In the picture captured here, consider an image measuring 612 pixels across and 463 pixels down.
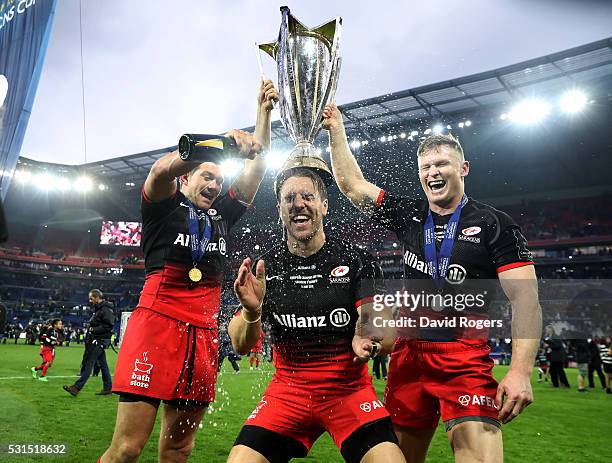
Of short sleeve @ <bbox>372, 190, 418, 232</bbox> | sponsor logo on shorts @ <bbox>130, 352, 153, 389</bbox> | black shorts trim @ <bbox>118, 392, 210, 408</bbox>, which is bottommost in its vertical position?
black shorts trim @ <bbox>118, 392, 210, 408</bbox>

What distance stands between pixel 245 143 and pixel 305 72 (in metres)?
0.96

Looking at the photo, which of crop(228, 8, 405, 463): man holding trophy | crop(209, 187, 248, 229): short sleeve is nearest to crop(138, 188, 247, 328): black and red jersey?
crop(209, 187, 248, 229): short sleeve

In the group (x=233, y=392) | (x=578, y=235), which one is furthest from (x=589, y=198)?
(x=233, y=392)

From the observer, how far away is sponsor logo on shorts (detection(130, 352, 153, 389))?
290 cm

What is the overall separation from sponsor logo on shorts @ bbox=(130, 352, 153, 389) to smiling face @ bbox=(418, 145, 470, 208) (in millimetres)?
1986

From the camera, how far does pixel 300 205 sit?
2.64 meters

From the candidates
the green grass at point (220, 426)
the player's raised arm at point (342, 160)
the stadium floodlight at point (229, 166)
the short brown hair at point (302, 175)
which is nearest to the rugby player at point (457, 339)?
the player's raised arm at point (342, 160)

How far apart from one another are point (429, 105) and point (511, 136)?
6.00 metres

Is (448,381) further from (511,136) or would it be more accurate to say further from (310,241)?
(511,136)

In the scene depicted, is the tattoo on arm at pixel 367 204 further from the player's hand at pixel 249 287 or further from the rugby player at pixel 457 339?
the player's hand at pixel 249 287

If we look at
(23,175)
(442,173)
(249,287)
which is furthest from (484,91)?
(23,175)

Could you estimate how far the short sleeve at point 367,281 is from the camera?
266cm

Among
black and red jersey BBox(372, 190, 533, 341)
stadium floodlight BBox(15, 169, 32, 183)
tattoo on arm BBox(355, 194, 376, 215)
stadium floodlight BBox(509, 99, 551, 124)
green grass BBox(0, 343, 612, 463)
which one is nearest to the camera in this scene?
black and red jersey BBox(372, 190, 533, 341)

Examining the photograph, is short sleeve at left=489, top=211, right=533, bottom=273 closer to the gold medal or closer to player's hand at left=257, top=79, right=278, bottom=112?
player's hand at left=257, top=79, right=278, bottom=112
